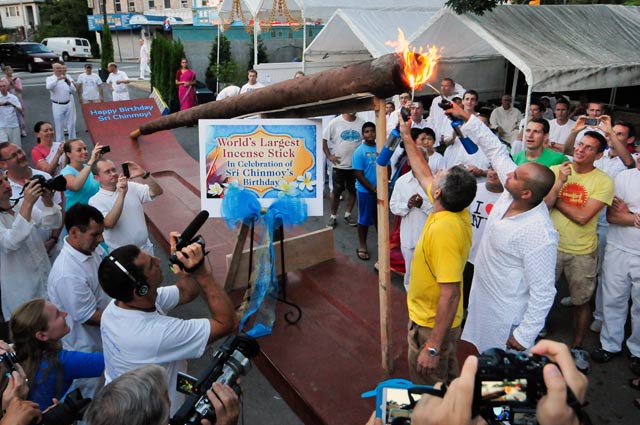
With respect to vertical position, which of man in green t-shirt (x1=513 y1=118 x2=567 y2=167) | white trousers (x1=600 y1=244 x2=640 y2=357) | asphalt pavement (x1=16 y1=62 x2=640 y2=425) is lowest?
asphalt pavement (x1=16 y1=62 x2=640 y2=425)

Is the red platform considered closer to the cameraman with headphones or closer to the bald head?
the cameraman with headphones

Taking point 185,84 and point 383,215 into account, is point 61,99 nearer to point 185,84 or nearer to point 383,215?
point 185,84

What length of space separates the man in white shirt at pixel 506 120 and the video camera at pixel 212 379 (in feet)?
27.3

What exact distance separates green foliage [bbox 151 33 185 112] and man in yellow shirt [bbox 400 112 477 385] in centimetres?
1396

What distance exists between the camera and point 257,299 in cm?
444

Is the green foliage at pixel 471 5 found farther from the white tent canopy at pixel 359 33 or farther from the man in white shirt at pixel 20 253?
the man in white shirt at pixel 20 253

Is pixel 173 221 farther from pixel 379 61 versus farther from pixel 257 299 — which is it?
pixel 379 61

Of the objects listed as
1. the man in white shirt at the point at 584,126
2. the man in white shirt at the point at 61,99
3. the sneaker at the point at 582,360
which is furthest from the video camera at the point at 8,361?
the man in white shirt at the point at 61,99

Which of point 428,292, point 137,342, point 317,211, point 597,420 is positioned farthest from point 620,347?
point 137,342

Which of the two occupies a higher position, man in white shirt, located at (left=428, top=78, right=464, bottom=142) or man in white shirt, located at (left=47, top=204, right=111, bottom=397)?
man in white shirt, located at (left=428, top=78, right=464, bottom=142)

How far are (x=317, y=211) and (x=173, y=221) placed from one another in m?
3.40

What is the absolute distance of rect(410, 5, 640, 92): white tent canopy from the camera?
7500 mm

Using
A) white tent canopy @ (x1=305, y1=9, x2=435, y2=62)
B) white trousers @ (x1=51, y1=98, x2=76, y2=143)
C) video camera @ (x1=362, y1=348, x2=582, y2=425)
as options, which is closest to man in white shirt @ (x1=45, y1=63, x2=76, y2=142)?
white trousers @ (x1=51, y1=98, x2=76, y2=143)

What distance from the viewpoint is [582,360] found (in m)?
4.14
